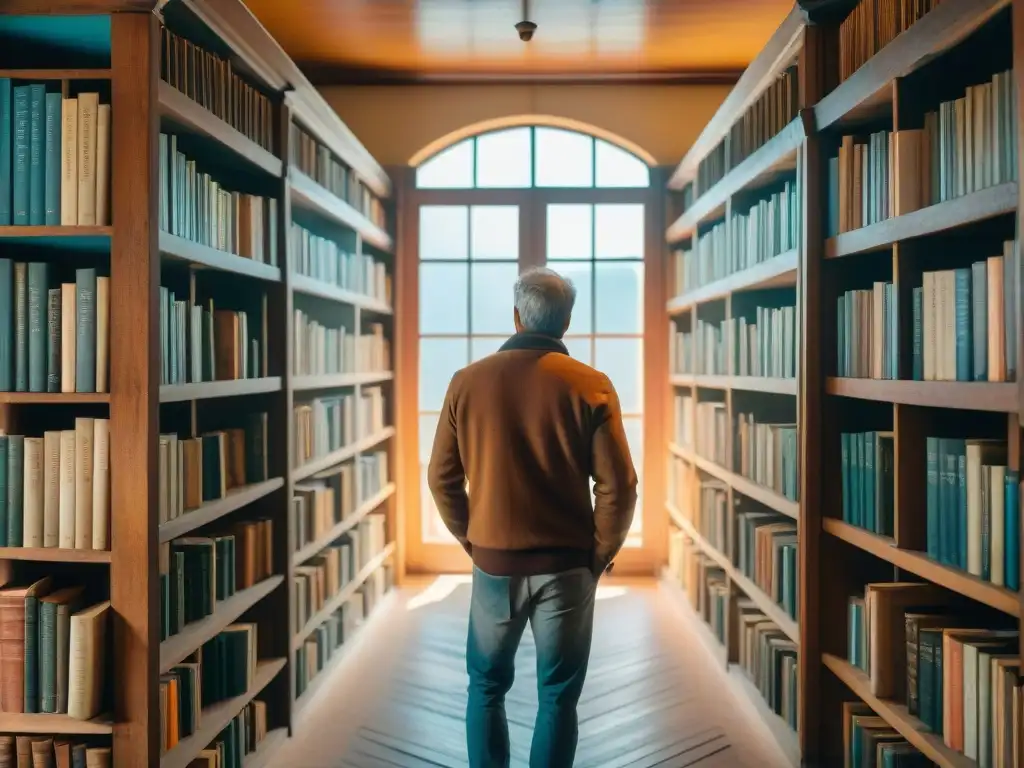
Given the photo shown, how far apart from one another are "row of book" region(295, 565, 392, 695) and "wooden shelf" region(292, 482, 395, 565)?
35 cm

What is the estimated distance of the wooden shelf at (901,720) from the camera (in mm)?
2152

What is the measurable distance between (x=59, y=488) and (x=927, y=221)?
2.37m

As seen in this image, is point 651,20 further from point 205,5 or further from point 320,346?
point 205,5

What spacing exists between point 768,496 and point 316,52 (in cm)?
404

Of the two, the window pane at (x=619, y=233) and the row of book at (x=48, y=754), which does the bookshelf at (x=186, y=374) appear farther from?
the window pane at (x=619, y=233)

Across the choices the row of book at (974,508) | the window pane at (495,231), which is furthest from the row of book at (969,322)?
the window pane at (495,231)

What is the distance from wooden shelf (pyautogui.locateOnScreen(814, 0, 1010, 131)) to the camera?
207 centimetres

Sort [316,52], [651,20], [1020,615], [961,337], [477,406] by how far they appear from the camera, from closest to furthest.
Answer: [1020,615]
[961,337]
[477,406]
[651,20]
[316,52]

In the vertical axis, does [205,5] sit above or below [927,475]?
above

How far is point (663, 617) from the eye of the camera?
5164 millimetres

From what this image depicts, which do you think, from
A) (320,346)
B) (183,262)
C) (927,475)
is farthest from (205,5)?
(927,475)

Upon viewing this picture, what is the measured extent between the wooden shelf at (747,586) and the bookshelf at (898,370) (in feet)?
0.07

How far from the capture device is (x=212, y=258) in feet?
9.03

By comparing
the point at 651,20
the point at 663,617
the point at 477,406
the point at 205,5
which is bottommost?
the point at 663,617
